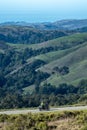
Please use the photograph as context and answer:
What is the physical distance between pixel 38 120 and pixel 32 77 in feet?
452

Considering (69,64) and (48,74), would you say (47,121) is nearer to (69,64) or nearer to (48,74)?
(48,74)

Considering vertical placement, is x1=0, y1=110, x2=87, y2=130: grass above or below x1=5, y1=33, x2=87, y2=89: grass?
below

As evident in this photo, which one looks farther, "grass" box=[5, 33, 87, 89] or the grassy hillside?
"grass" box=[5, 33, 87, 89]

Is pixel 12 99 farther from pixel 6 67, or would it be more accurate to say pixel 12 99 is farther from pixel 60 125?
pixel 6 67

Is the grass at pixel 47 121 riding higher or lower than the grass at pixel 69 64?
lower

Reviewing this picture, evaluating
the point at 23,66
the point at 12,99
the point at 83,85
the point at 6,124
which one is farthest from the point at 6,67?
the point at 6,124

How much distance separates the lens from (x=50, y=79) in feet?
524

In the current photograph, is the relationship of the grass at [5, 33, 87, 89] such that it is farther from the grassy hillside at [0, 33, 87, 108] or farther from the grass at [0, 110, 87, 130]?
the grass at [0, 110, 87, 130]

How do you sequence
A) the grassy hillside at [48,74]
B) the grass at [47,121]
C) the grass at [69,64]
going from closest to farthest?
the grass at [47,121] → the grassy hillside at [48,74] → the grass at [69,64]

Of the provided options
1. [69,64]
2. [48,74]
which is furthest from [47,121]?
[69,64]

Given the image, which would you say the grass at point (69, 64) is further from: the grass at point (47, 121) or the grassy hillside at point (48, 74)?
the grass at point (47, 121)

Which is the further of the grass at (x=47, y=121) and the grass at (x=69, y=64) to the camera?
the grass at (x=69, y=64)

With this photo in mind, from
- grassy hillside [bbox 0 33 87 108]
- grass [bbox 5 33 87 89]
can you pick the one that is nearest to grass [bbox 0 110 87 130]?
grassy hillside [bbox 0 33 87 108]

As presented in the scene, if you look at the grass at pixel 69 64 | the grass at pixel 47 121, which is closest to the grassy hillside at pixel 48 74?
the grass at pixel 69 64
